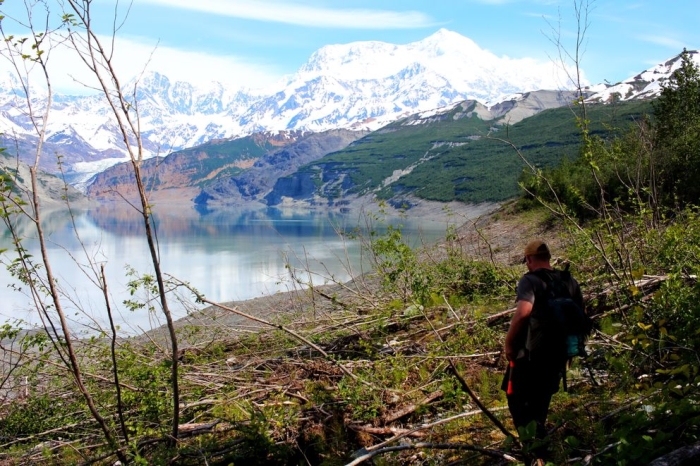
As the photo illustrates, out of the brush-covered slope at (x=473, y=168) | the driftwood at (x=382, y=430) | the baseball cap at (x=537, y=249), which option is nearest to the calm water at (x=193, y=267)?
the driftwood at (x=382, y=430)

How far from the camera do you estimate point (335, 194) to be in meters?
178

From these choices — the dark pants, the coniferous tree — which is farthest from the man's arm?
the coniferous tree

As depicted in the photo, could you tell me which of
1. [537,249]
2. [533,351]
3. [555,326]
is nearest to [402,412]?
[533,351]

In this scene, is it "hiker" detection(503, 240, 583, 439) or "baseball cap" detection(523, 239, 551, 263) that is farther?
"baseball cap" detection(523, 239, 551, 263)

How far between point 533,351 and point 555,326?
0.25 metres

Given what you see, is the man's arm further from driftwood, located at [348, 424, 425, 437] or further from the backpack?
driftwood, located at [348, 424, 425, 437]

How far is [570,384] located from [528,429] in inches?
110

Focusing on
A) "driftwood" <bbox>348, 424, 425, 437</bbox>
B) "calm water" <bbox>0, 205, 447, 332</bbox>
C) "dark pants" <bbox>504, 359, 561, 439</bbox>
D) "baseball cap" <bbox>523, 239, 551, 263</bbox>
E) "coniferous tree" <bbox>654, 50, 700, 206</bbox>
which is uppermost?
"coniferous tree" <bbox>654, 50, 700, 206</bbox>

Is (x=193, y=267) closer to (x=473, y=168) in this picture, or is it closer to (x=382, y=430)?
(x=382, y=430)

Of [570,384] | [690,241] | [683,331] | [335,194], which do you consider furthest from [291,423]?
[335,194]

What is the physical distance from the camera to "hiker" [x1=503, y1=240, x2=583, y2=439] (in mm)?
3826

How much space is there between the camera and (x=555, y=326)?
375cm

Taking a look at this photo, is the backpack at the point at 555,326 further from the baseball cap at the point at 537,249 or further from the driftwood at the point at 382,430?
the driftwood at the point at 382,430

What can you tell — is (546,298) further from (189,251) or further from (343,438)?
(189,251)
